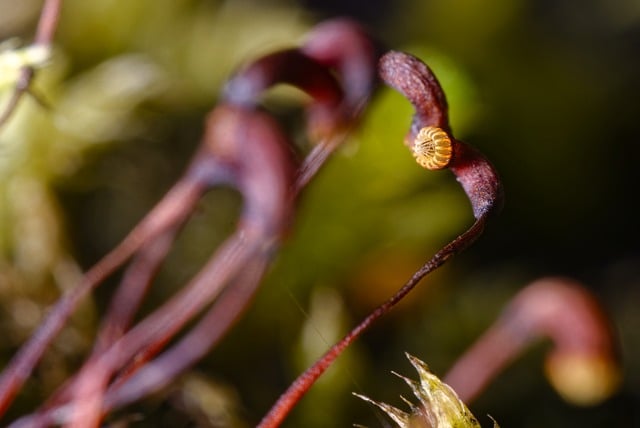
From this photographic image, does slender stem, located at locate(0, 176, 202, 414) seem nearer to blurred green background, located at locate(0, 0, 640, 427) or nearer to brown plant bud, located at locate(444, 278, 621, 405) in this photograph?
blurred green background, located at locate(0, 0, 640, 427)

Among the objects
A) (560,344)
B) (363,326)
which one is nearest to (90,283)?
(363,326)

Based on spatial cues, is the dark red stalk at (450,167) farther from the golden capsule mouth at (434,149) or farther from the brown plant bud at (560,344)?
the brown plant bud at (560,344)

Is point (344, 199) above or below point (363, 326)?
below

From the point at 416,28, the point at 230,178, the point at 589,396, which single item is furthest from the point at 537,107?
the point at 230,178

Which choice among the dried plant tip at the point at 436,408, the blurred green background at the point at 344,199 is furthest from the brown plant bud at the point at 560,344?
the dried plant tip at the point at 436,408

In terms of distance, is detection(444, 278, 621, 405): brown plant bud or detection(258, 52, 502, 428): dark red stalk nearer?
detection(258, 52, 502, 428): dark red stalk

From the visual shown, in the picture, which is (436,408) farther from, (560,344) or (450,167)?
(560,344)

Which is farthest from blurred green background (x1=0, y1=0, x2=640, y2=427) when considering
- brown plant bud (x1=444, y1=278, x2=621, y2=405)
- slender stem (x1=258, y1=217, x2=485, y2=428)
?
slender stem (x1=258, y1=217, x2=485, y2=428)
